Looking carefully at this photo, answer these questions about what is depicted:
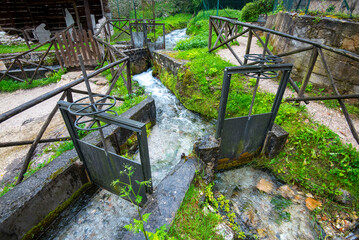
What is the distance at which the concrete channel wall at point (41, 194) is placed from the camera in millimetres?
2062

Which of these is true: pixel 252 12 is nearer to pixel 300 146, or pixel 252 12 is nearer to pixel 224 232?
pixel 300 146

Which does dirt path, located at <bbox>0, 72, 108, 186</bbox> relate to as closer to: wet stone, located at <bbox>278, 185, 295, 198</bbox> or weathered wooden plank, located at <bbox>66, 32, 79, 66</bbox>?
weathered wooden plank, located at <bbox>66, 32, 79, 66</bbox>

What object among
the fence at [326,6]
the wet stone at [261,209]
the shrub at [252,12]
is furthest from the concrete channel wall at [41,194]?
the shrub at [252,12]

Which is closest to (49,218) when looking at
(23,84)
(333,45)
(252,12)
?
(333,45)

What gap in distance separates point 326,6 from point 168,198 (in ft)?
24.1

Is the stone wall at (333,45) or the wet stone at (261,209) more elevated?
the stone wall at (333,45)

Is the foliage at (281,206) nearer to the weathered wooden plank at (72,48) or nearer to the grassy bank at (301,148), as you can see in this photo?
the grassy bank at (301,148)

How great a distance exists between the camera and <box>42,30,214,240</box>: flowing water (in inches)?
100

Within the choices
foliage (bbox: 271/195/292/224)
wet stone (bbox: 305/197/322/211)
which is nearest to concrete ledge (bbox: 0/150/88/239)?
foliage (bbox: 271/195/292/224)

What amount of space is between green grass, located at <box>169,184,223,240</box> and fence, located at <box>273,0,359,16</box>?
19.4ft

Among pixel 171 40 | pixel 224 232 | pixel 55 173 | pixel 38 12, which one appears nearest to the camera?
pixel 224 232

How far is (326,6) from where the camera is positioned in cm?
540

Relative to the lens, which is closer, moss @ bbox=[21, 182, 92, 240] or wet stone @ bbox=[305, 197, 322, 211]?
moss @ bbox=[21, 182, 92, 240]

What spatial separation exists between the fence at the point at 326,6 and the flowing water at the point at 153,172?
4.74 m
